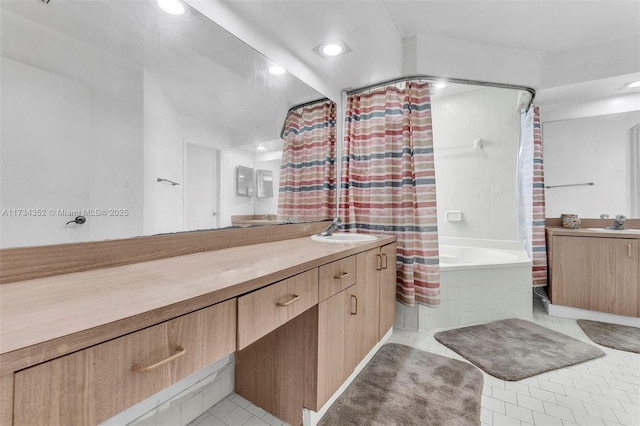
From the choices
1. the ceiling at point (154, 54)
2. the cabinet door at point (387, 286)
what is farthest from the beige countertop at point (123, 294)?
the cabinet door at point (387, 286)

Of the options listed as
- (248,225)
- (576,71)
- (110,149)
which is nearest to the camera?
(110,149)

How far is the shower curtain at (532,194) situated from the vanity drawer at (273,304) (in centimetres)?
248

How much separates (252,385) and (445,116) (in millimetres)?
3177

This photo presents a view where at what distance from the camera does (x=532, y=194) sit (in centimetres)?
270

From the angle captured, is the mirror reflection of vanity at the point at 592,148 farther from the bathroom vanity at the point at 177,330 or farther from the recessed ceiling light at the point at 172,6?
the recessed ceiling light at the point at 172,6

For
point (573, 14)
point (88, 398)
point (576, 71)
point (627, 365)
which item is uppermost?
point (573, 14)

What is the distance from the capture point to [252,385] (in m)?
1.44

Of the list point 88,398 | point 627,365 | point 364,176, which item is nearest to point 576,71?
point 364,176

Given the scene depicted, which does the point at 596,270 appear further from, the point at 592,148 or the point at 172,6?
the point at 172,6

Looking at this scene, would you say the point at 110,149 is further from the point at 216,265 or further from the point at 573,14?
the point at 573,14

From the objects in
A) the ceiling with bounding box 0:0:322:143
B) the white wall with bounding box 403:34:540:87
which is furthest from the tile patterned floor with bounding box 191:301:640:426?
the white wall with bounding box 403:34:540:87

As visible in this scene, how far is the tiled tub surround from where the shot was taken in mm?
2260

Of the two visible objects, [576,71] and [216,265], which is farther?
[576,71]

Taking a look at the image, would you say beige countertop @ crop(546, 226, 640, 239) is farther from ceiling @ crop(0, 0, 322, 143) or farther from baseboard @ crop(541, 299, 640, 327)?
ceiling @ crop(0, 0, 322, 143)
